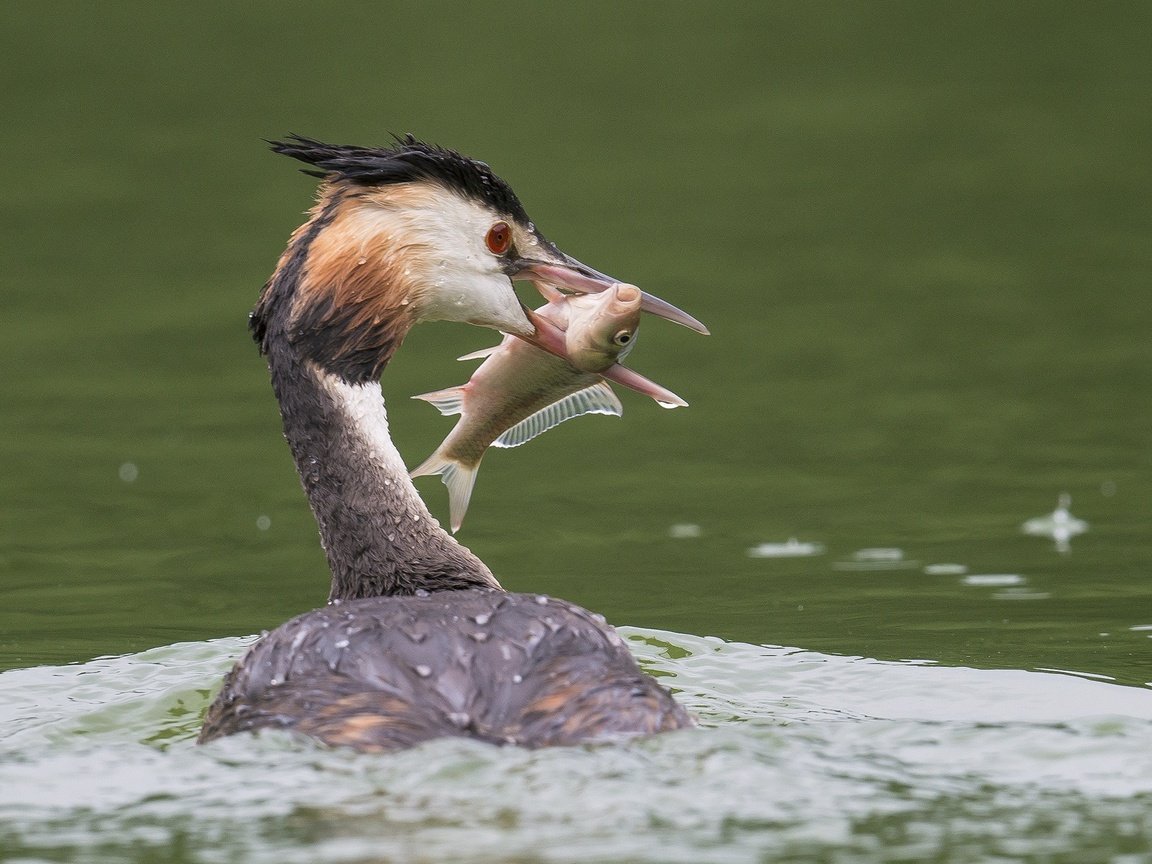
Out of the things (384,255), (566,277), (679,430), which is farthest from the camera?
(679,430)

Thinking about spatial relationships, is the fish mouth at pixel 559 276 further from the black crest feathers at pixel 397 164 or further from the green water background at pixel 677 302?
the green water background at pixel 677 302

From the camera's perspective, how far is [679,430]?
1302 centimetres

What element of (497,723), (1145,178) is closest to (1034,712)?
(497,723)

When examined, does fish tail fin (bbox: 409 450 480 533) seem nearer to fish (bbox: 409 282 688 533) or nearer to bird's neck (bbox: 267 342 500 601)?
fish (bbox: 409 282 688 533)

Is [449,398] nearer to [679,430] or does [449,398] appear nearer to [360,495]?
[360,495]

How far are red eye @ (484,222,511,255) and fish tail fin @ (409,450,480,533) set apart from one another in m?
0.83

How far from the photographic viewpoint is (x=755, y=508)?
37.6 ft

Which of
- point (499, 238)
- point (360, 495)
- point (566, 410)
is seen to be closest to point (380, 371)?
point (360, 495)

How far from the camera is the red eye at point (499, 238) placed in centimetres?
805

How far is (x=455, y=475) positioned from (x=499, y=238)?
3.17 ft

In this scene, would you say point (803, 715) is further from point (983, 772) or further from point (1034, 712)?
point (983, 772)

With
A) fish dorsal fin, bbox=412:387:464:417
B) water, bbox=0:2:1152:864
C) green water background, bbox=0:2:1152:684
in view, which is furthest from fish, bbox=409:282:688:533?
green water background, bbox=0:2:1152:684

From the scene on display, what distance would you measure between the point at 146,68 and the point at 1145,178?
9.23 metres

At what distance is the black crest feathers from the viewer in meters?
7.78
